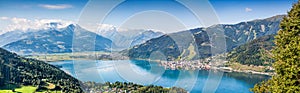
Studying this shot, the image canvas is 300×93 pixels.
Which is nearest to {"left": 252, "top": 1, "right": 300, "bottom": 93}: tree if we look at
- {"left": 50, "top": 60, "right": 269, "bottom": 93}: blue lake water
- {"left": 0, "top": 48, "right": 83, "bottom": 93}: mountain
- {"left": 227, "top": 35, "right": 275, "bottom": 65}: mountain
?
{"left": 50, "top": 60, "right": 269, "bottom": 93}: blue lake water

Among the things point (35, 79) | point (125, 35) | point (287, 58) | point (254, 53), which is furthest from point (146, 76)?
point (254, 53)

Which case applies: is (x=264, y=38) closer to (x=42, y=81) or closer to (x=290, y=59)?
(x=42, y=81)

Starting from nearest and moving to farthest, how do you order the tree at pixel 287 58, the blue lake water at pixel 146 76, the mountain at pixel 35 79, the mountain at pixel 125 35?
the tree at pixel 287 58 → the mountain at pixel 125 35 → the blue lake water at pixel 146 76 → the mountain at pixel 35 79

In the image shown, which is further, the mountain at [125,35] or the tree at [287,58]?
the mountain at [125,35]

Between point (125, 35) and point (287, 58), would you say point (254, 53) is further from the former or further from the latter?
point (287, 58)

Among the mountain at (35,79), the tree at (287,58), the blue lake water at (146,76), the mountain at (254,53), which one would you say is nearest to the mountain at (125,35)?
the blue lake water at (146,76)

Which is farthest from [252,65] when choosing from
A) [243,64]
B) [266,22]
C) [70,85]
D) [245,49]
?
[266,22]

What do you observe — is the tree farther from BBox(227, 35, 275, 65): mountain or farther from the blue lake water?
BBox(227, 35, 275, 65): mountain

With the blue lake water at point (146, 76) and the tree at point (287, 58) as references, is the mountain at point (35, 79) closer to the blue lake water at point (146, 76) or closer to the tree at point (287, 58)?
the blue lake water at point (146, 76)
